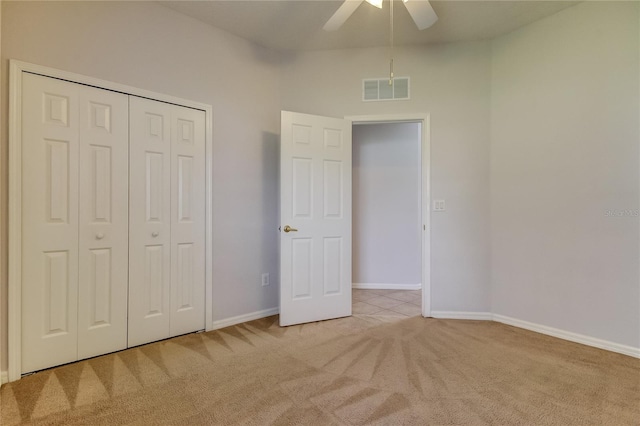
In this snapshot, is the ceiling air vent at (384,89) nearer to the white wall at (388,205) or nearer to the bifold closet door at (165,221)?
the white wall at (388,205)

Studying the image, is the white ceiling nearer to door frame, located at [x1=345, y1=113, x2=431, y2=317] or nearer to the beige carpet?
door frame, located at [x1=345, y1=113, x2=431, y2=317]

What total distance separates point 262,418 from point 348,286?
5.59ft

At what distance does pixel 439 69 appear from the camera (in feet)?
9.99

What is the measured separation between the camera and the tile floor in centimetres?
323

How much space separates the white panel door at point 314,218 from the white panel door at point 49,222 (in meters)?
1.51

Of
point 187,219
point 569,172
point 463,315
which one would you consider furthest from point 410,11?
point 463,315

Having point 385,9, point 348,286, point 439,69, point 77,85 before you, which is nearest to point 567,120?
point 439,69

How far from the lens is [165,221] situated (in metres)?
2.46

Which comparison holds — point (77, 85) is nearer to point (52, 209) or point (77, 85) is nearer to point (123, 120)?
point (123, 120)

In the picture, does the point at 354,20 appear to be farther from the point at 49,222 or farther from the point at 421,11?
the point at 49,222

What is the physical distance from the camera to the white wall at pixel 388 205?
14.3 ft

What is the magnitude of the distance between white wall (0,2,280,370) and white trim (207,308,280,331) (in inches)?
1.7

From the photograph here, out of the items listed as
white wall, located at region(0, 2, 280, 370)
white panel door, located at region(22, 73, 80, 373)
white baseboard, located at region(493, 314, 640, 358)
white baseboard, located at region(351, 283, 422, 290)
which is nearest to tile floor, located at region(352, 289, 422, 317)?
white baseboard, located at region(351, 283, 422, 290)

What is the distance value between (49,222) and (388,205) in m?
3.64
